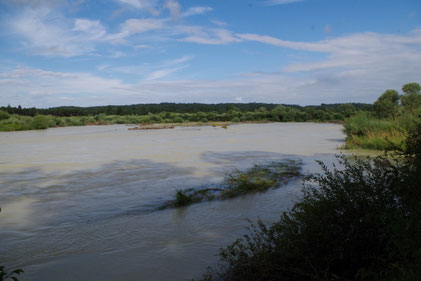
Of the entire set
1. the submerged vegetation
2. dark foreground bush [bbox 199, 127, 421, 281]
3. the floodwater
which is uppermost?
dark foreground bush [bbox 199, 127, 421, 281]

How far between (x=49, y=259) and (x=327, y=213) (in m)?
3.80

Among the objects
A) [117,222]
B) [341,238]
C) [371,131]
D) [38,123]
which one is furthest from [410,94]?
[38,123]

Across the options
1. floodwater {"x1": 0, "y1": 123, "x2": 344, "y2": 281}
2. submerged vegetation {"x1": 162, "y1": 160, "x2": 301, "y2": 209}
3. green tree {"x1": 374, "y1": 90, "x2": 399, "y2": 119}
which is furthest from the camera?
green tree {"x1": 374, "y1": 90, "x2": 399, "y2": 119}

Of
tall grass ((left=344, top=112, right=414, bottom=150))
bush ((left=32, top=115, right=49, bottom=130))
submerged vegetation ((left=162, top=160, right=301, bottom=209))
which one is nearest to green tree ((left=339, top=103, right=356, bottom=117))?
tall grass ((left=344, top=112, right=414, bottom=150))

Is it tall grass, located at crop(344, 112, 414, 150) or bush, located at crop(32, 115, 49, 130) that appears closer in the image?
tall grass, located at crop(344, 112, 414, 150)

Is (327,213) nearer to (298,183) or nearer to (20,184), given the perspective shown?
(298,183)

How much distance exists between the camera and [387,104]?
29641mm

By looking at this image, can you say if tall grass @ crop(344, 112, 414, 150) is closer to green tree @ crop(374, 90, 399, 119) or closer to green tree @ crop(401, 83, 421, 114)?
green tree @ crop(374, 90, 399, 119)

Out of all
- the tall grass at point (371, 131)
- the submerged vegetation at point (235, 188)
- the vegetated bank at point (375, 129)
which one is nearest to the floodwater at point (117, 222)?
the submerged vegetation at point (235, 188)

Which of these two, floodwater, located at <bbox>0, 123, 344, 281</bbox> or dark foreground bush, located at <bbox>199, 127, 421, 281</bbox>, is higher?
dark foreground bush, located at <bbox>199, 127, 421, 281</bbox>

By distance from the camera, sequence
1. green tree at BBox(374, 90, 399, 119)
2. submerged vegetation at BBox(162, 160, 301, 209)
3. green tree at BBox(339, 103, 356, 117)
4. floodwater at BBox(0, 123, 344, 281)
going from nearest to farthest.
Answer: floodwater at BBox(0, 123, 344, 281), submerged vegetation at BBox(162, 160, 301, 209), green tree at BBox(374, 90, 399, 119), green tree at BBox(339, 103, 356, 117)

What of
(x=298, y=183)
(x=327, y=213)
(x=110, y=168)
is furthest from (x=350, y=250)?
(x=110, y=168)

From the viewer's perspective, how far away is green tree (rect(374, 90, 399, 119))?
28753 millimetres

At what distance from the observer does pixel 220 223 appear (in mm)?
5797
